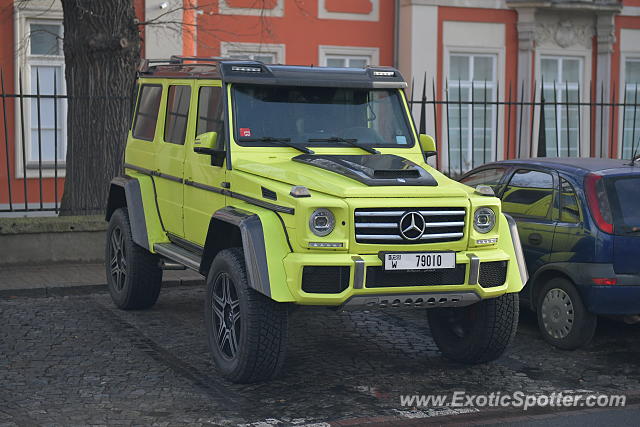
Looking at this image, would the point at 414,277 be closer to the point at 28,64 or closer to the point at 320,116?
the point at 320,116

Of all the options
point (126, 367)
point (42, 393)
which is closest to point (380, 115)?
point (126, 367)

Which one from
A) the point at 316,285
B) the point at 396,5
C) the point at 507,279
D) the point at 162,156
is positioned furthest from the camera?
the point at 396,5

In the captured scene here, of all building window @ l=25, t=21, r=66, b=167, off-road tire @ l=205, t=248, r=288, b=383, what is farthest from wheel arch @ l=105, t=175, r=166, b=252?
building window @ l=25, t=21, r=66, b=167

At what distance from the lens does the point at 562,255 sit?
8.57m

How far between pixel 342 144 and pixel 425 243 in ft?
4.78

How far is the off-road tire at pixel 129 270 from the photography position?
9.77 m

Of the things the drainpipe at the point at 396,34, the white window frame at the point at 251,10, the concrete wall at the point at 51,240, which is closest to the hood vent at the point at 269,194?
the concrete wall at the point at 51,240

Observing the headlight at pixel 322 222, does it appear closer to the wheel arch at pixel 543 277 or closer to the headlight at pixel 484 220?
the headlight at pixel 484 220

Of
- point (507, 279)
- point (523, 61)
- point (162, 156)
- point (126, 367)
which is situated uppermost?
point (523, 61)

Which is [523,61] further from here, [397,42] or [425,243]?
[425,243]

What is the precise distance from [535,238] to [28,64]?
44.9 feet

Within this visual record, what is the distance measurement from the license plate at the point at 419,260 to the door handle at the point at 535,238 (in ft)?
6.39

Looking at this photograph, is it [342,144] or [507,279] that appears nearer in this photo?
[507,279]

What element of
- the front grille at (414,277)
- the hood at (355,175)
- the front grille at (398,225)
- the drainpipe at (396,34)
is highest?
the drainpipe at (396,34)
